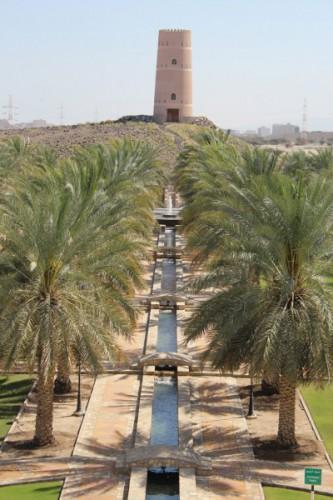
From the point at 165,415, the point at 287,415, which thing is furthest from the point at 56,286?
the point at 287,415

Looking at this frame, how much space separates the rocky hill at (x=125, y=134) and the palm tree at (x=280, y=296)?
47.4 metres

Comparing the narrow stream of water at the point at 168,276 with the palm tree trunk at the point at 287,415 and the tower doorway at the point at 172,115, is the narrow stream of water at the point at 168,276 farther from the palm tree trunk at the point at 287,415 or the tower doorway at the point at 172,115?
the tower doorway at the point at 172,115

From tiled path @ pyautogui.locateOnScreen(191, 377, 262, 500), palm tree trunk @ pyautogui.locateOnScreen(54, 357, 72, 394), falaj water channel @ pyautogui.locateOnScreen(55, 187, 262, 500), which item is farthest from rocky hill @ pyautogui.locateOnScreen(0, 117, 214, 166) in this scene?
tiled path @ pyautogui.locateOnScreen(191, 377, 262, 500)

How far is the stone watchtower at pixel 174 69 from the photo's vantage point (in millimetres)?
71438

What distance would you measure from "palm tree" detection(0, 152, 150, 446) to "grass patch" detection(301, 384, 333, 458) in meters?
4.18

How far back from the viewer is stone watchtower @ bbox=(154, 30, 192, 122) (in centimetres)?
7144

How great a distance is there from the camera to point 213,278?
595 inches

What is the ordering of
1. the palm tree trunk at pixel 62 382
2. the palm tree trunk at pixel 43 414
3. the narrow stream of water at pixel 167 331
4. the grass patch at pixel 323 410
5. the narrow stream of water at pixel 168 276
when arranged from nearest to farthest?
the palm tree trunk at pixel 43 414 < the grass patch at pixel 323 410 < the palm tree trunk at pixel 62 382 < the narrow stream of water at pixel 167 331 < the narrow stream of water at pixel 168 276

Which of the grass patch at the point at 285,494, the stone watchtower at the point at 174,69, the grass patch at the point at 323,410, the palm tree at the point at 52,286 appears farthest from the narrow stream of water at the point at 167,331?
the stone watchtower at the point at 174,69

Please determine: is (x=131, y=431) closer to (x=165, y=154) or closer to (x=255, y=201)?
(x=255, y=201)

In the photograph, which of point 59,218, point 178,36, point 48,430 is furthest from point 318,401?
point 178,36

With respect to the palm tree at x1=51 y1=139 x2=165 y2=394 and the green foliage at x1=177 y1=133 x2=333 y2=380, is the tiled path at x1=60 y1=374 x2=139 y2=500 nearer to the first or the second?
the palm tree at x1=51 y1=139 x2=165 y2=394

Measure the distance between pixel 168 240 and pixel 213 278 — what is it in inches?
867

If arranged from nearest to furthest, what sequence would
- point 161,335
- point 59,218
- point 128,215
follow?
point 59,218
point 128,215
point 161,335
